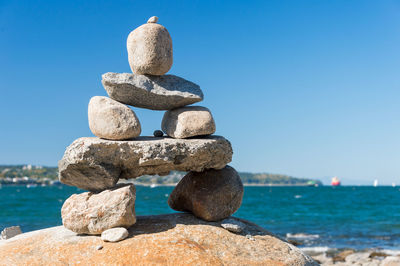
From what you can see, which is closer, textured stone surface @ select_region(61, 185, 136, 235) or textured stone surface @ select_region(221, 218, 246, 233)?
textured stone surface @ select_region(61, 185, 136, 235)

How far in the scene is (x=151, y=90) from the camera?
7973 mm

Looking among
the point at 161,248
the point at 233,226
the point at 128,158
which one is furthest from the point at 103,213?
the point at 233,226

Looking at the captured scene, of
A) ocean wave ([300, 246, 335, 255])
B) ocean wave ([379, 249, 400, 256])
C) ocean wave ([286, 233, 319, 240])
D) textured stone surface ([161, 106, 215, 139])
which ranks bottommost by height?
ocean wave ([286, 233, 319, 240])

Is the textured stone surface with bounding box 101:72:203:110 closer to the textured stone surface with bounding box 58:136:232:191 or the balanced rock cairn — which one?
the balanced rock cairn

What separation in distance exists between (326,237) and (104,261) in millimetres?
18990

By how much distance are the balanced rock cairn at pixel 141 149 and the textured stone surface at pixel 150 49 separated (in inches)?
0.7

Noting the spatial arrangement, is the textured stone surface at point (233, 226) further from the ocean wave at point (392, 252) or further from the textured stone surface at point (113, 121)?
the ocean wave at point (392, 252)

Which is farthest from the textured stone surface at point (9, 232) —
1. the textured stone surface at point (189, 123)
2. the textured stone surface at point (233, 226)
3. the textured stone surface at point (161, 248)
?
the textured stone surface at point (233, 226)

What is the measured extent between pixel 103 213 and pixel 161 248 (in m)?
1.22

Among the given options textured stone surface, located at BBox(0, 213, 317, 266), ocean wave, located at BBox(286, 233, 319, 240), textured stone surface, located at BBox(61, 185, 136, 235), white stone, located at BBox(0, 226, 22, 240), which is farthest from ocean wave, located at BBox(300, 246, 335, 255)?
textured stone surface, located at BBox(61, 185, 136, 235)

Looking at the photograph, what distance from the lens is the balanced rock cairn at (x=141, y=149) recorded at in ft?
24.6

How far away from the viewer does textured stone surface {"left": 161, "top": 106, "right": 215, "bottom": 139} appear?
7.95 meters

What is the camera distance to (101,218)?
7484 millimetres

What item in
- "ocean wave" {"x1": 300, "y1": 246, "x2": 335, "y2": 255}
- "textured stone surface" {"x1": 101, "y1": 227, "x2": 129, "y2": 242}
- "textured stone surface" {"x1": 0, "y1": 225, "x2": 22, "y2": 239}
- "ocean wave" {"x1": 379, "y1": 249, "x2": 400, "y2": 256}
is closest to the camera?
"textured stone surface" {"x1": 101, "y1": 227, "x2": 129, "y2": 242}
